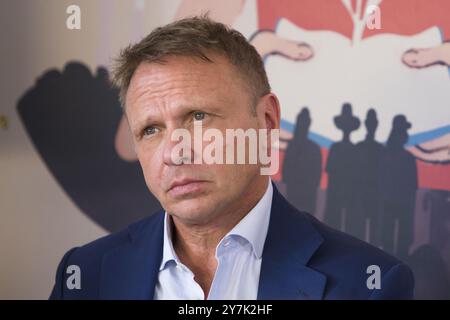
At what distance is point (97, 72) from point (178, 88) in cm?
50

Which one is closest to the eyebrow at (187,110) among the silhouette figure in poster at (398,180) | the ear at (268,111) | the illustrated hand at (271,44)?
the ear at (268,111)

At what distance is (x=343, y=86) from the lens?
1396 millimetres

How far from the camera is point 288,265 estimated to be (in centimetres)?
107

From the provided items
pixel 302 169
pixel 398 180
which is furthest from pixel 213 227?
pixel 398 180

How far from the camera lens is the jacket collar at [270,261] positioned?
1.07 meters

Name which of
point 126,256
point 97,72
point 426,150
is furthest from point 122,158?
point 426,150

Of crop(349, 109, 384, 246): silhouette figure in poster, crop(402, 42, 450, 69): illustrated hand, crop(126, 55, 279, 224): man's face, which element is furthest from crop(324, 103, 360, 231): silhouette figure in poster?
crop(126, 55, 279, 224): man's face

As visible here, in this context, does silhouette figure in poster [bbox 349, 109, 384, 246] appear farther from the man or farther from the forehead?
the forehead

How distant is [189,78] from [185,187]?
0.20 m

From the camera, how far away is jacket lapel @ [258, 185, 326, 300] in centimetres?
106

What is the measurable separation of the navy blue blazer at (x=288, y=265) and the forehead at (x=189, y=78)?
257mm

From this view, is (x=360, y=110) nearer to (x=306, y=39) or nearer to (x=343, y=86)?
(x=343, y=86)

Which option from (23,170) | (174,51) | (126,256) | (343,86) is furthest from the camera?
(23,170)

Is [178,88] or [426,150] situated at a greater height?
[178,88]
